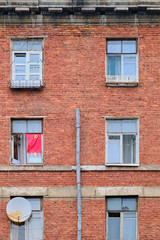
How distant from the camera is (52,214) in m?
20.0

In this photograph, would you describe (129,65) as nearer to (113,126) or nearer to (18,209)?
(113,126)

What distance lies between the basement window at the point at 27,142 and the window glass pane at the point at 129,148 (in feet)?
11.0

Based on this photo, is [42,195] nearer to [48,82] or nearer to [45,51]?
[48,82]

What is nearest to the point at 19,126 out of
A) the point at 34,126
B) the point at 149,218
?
the point at 34,126

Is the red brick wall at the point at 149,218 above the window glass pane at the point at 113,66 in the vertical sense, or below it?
below

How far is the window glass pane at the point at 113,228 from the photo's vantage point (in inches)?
791

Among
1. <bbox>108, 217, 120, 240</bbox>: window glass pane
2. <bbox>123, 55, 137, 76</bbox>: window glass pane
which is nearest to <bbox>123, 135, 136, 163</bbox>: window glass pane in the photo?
<bbox>108, 217, 120, 240</bbox>: window glass pane

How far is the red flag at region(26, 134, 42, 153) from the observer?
20.5 meters

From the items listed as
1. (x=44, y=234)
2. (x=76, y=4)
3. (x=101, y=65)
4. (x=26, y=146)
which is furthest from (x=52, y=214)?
(x=76, y=4)

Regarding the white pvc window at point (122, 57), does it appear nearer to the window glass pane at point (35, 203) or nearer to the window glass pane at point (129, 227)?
the window glass pane at point (129, 227)

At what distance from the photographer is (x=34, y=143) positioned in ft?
67.4

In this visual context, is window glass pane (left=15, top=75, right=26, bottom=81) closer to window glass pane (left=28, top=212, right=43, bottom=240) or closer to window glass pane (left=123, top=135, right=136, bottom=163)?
window glass pane (left=123, top=135, right=136, bottom=163)

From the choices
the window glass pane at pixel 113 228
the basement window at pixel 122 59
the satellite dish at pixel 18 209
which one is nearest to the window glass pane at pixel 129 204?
the window glass pane at pixel 113 228

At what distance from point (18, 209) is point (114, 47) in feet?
24.8
